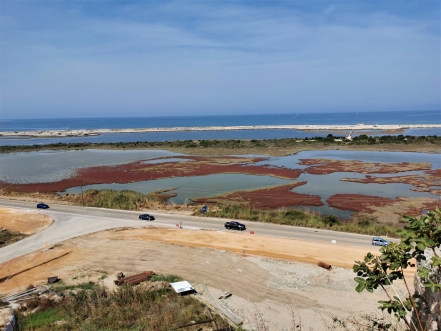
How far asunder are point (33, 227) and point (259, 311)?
30494mm

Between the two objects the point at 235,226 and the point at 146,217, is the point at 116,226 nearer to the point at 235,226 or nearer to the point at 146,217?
the point at 146,217

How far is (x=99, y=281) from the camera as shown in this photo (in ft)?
78.9

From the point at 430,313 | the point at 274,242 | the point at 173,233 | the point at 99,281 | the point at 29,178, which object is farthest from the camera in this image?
the point at 29,178

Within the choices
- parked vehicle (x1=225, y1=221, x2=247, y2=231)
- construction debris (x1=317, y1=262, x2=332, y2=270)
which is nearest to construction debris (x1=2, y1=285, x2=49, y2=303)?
parked vehicle (x1=225, y1=221, x2=247, y2=231)

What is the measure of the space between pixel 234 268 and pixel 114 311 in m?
10.4

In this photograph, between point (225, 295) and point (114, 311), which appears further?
point (225, 295)

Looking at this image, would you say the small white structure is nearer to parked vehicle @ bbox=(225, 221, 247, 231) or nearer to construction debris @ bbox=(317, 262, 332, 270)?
construction debris @ bbox=(317, 262, 332, 270)

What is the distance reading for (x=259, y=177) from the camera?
65.4 meters

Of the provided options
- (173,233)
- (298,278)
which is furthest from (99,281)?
(298,278)

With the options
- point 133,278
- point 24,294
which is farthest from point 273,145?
point 24,294

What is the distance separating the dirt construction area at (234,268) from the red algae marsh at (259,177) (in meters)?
14.7

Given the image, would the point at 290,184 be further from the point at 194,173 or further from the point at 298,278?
the point at 298,278

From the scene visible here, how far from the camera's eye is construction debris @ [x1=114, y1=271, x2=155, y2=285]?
23333mm

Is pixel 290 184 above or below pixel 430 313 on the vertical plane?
below
